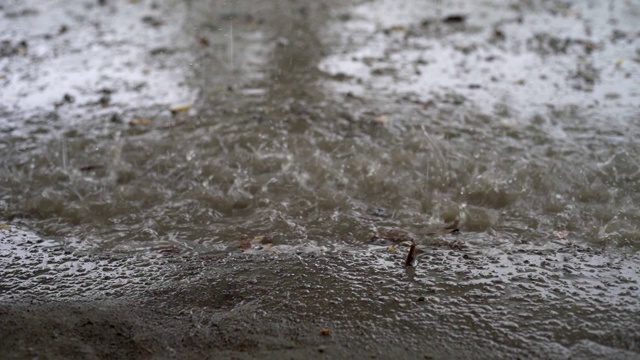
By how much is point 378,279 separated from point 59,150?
2.38 meters

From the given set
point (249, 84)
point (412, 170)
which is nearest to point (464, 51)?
point (249, 84)

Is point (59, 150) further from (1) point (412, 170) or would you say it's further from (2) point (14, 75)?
(1) point (412, 170)

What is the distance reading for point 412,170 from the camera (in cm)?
349

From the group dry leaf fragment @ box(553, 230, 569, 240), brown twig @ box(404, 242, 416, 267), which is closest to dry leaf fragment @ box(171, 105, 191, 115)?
brown twig @ box(404, 242, 416, 267)

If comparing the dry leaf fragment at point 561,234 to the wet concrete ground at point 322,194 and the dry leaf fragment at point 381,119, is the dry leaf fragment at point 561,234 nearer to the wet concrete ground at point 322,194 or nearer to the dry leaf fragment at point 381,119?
the wet concrete ground at point 322,194

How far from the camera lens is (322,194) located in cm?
329

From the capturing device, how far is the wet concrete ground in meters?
2.29

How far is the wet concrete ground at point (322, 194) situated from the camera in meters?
2.29

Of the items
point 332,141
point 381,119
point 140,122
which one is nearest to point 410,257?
point 332,141

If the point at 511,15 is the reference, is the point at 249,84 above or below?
below

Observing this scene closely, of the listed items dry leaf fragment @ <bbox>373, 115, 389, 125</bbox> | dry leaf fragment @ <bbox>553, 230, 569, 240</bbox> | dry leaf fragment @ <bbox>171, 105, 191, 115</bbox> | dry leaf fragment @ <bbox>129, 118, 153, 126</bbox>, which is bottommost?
dry leaf fragment @ <bbox>553, 230, 569, 240</bbox>

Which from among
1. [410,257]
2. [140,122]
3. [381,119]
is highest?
[381,119]

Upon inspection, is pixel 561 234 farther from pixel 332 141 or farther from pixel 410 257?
pixel 332 141

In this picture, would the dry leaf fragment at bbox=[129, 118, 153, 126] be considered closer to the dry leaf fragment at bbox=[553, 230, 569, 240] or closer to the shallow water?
the shallow water
